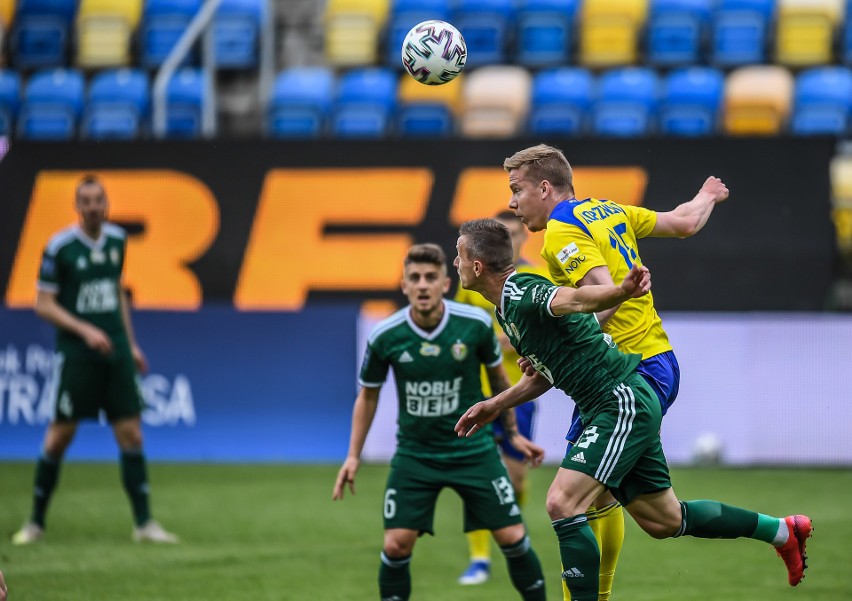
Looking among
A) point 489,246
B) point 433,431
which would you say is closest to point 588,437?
point 489,246

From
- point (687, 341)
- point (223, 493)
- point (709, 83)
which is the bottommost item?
point (223, 493)

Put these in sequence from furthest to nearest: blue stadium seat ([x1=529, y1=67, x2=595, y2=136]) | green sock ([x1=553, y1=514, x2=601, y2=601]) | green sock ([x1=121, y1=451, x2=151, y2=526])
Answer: blue stadium seat ([x1=529, y1=67, x2=595, y2=136]), green sock ([x1=121, y1=451, x2=151, y2=526]), green sock ([x1=553, y1=514, x2=601, y2=601])

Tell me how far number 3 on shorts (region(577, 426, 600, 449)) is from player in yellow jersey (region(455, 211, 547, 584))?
236 cm

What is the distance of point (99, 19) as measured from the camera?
59.7 ft

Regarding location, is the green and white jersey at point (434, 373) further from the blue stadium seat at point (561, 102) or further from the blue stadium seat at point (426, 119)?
the blue stadium seat at point (426, 119)

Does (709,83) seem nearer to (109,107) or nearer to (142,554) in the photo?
(109,107)

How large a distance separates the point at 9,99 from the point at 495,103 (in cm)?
619

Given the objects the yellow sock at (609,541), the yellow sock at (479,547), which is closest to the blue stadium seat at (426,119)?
the yellow sock at (479,547)

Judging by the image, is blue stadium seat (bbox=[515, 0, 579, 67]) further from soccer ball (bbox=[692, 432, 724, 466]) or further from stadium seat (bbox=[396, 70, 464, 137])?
soccer ball (bbox=[692, 432, 724, 466])

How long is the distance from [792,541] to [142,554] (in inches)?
181

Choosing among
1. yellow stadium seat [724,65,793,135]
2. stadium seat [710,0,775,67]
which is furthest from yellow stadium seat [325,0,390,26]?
yellow stadium seat [724,65,793,135]

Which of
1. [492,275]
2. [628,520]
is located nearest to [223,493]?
[628,520]

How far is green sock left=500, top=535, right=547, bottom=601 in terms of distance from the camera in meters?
6.82

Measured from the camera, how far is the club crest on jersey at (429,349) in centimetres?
710
